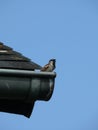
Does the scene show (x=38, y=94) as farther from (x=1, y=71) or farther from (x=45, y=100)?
(x=1, y=71)

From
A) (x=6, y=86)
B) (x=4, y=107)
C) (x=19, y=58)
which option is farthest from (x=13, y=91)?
(x=19, y=58)

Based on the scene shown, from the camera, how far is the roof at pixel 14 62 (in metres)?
3.83

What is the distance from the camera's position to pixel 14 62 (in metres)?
3.97

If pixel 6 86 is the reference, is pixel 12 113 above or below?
below

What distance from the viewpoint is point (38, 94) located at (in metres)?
3.71

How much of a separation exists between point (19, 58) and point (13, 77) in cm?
50

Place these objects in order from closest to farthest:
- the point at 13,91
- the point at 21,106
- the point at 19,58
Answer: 1. the point at 13,91
2. the point at 21,106
3. the point at 19,58

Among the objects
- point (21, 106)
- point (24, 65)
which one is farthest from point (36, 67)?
point (21, 106)

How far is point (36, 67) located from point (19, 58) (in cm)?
30

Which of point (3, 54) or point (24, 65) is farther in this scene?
point (3, 54)

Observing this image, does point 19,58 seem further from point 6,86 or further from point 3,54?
point 6,86

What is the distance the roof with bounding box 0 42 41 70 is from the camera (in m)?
3.83

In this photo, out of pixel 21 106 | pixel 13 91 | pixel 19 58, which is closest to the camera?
pixel 13 91

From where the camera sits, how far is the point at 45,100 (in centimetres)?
376
